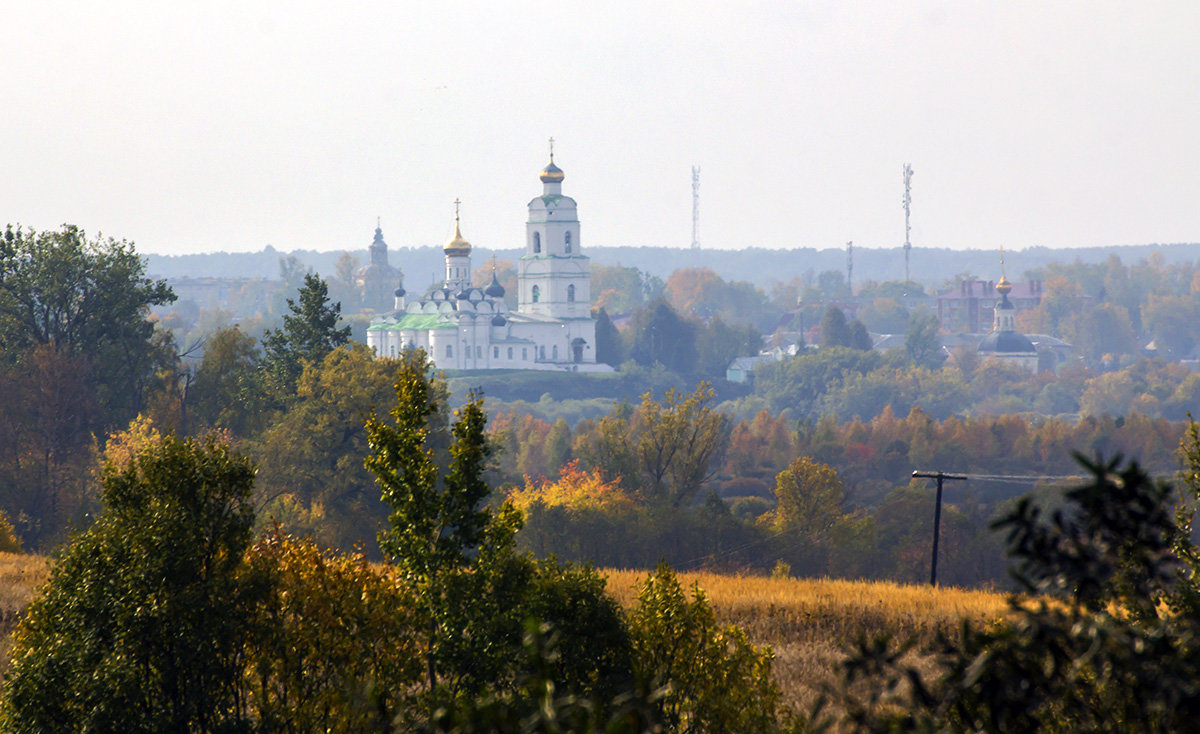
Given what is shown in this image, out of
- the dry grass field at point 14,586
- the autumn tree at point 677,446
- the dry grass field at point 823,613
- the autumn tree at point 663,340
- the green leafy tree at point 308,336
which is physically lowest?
the autumn tree at point 663,340

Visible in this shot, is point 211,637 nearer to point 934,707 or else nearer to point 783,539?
point 934,707

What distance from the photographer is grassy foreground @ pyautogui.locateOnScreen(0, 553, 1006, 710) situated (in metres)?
21.7

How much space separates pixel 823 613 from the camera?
24.4 metres

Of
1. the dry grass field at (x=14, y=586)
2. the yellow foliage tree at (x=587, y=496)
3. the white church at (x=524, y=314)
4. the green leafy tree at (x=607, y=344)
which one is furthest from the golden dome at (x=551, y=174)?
the dry grass field at (x=14, y=586)

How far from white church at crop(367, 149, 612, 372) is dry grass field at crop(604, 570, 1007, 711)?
399ft

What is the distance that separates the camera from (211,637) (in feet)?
44.6

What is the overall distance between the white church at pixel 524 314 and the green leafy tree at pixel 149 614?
13114cm

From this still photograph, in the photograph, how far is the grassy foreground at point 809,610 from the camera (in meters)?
21.7

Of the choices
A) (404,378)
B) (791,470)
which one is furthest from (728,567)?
(404,378)

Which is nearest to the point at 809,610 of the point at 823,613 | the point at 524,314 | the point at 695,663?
the point at 823,613

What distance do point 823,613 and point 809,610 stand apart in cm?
25

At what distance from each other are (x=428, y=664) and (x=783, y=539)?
50.5m

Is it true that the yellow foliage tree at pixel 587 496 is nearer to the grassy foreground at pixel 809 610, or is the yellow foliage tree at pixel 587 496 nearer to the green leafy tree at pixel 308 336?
the green leafy tree at pixel 308 336

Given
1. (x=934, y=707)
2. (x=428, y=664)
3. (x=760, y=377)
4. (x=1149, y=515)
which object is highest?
(x=1149, y=515)
